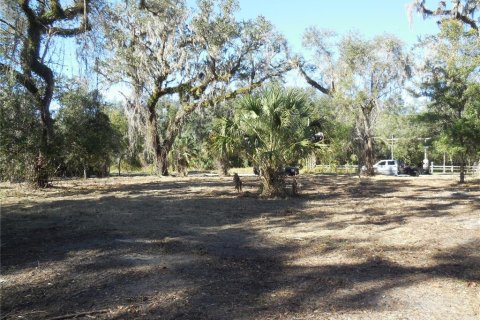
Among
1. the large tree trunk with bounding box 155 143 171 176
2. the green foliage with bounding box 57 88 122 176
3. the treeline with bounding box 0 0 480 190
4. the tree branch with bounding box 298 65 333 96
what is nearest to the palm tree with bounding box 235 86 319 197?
the treeline with bounding box 0 0 480 190

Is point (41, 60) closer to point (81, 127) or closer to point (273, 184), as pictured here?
point (81, 127)

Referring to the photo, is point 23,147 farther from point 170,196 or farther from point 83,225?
point 83,225

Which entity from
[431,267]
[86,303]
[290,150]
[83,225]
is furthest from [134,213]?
[431,267]

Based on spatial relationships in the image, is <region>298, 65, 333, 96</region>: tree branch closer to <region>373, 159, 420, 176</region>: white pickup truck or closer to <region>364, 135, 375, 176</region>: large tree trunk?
<region>364, 135, 375, 176</region>: large tree trunk

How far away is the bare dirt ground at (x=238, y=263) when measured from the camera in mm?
4164

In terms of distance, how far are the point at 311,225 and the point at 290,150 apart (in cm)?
460

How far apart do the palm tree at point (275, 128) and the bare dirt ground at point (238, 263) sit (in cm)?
289

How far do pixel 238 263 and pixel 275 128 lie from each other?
7.93m

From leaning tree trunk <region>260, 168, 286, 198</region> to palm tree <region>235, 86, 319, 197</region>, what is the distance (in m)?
0.05

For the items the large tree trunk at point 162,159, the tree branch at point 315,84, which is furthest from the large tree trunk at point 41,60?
the tree branch at point 315,84

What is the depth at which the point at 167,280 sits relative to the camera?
16.2 ft

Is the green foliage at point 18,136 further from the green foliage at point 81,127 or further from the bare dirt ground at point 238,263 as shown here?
the bare dirt ground at point 238,263

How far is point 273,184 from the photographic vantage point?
1423 cm

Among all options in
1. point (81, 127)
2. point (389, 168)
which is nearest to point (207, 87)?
point (81, 127)
